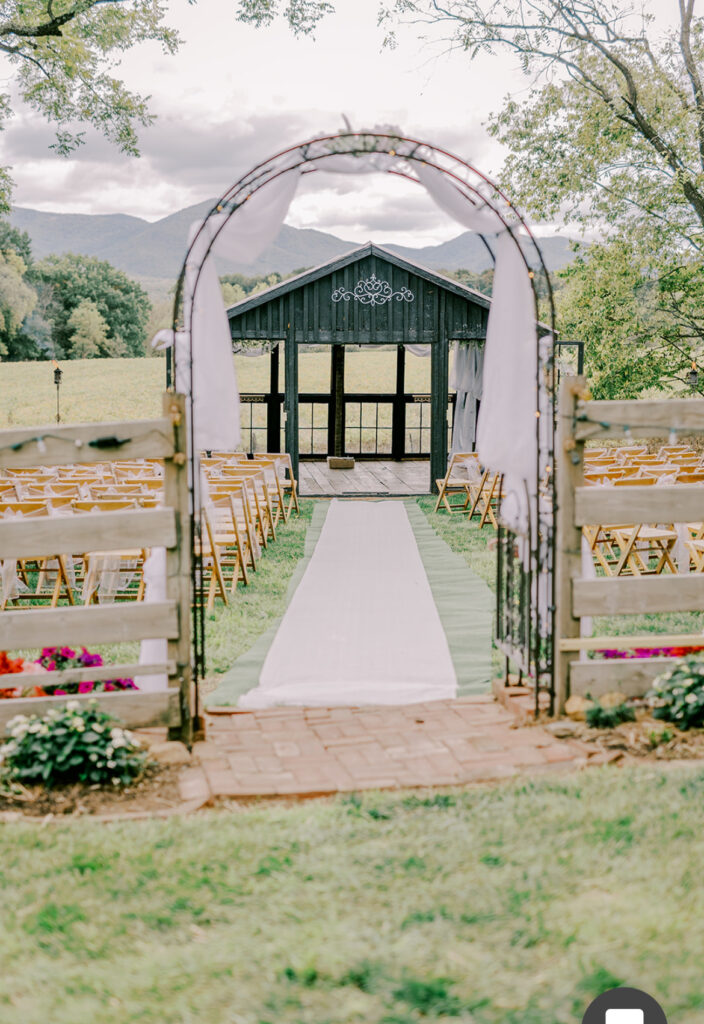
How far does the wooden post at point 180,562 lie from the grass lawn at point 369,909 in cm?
93

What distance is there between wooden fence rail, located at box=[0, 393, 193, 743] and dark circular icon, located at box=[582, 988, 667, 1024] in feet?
9.01

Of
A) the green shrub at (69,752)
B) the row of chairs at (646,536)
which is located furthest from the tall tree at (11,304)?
the green shrub at (69,752)

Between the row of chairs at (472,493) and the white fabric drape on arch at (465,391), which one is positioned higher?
the white fabric drape on arch at (465,391)

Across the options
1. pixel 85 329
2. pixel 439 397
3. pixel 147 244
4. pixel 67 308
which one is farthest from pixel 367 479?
pixel 147 244

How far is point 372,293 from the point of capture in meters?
18.3

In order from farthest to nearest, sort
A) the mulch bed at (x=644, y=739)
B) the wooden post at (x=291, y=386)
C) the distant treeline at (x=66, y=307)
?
the distant treeline at (x=66, y=307) → the wooden post at (x=291, y=386) → the mulch bed at (x=644, y=739)

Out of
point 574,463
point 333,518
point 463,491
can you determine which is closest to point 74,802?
point 574,463

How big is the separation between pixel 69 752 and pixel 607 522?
2.90m

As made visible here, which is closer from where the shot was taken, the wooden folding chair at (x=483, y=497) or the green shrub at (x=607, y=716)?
the green shrub at (x=607, y=716)

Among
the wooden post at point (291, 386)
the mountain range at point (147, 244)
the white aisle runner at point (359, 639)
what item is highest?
the mountain range at point (147, 244)

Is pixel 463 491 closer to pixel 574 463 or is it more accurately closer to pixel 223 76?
pixel 574 463

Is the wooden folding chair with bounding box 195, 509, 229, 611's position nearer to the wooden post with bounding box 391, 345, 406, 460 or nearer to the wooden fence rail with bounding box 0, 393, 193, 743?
the wooden fence rail with bounding box 0, 393, 193, 743

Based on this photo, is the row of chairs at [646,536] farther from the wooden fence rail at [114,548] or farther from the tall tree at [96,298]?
the tall tree at [96,298]

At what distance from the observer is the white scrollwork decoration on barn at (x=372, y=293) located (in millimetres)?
18297
